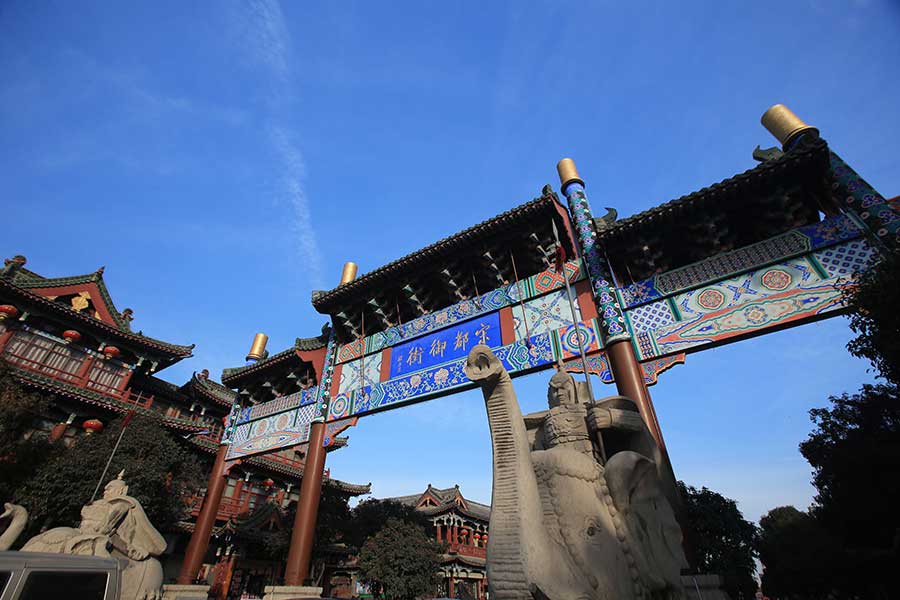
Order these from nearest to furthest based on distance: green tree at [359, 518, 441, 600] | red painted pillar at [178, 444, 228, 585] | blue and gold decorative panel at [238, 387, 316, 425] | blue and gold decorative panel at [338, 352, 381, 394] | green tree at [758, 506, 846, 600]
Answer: blue and gold decorative panel at [338, 352, 381, 394]
red painted pillar at [178, 444, 228, 585]
blue and gold decorative panel at [238, 387, 316, 425]
green tree at [359, 518, 441, 600]
green tree at [758, 506, 846, 600]

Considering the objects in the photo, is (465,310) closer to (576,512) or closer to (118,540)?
(118,540)

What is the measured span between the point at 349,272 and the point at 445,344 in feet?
15.7

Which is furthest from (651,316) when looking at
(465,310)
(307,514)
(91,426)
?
(91,426)

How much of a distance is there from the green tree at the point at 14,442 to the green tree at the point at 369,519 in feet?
35.8

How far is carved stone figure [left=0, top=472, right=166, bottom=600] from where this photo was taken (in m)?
4.85

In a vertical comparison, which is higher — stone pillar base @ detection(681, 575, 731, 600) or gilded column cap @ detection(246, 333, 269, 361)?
gilded column cap @ detection(246, 333, 269, 361)

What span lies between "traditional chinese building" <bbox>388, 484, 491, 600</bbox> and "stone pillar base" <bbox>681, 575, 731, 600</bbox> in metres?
24.6

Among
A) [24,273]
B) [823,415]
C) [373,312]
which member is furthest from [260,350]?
[823,415]

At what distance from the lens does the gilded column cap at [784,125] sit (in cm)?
741

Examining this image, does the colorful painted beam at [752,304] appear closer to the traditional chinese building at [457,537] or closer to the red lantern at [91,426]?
the red lantern at [91,426]

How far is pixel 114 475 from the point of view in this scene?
37.7 feet

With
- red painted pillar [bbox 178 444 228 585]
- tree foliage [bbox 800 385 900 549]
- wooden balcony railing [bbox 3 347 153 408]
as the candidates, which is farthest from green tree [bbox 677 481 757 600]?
wooden balcony railing [bbox 3 347 153 408]

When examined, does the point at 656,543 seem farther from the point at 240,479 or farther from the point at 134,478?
the point at 240,479

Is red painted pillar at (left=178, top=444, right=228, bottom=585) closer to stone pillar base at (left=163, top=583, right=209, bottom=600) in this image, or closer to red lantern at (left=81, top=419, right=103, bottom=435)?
stone pillar base at (left=163, top=583, right=209, bottom=600)
